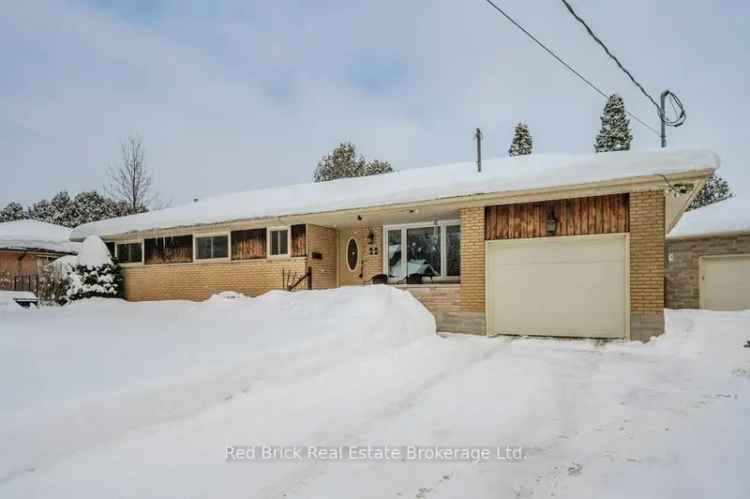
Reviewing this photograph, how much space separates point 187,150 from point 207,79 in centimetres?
1934

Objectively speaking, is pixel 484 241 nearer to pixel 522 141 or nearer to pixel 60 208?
pixel 522 141

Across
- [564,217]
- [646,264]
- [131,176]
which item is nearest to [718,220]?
[646,264]

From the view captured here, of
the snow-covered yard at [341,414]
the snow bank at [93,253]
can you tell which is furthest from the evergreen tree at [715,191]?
the snow bank at [93,253]

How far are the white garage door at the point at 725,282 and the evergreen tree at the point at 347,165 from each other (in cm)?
2754

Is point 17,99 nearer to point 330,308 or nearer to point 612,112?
point 330,308

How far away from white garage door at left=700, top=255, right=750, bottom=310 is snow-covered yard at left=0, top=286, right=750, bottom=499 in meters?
10.9

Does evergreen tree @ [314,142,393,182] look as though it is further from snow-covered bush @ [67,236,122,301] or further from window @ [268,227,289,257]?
window @ [268,227,289,257]

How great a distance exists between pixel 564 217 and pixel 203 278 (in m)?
11.1

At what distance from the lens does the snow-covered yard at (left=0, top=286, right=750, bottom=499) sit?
2848 millimetres

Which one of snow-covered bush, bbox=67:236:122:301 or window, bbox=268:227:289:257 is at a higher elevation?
window, bbox=268:227:289:257

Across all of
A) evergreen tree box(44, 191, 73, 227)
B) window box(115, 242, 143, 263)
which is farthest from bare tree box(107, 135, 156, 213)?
evergreen tree box(44, 191, 73, 227)

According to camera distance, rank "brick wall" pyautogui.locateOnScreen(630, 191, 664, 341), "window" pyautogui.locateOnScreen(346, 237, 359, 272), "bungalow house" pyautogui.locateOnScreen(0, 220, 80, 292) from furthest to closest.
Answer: "bungalow house" pyautogui.locateOnScreen(0, 220, 80, 292) → "window" pyautogui.locateOnScreen(346, 237, 359, 272) → "brick wall" pyautogui.locateOnScreen(630, 191, 664, 341)

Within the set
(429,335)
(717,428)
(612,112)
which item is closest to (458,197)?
(429,335)

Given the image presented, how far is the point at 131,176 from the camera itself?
2875 cm
